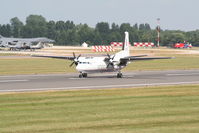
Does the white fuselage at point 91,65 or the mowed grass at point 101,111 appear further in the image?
the white fuselage at point 91,65

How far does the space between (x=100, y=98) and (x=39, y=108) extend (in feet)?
17.8

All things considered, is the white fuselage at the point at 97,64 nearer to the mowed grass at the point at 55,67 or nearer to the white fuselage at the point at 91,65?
the white fuselage at the point at 91,65

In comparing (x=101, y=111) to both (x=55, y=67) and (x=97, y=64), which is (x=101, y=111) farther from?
(x=55, y=67)

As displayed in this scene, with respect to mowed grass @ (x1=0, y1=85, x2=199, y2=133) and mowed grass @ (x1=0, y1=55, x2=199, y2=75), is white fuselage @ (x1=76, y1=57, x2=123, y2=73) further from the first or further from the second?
mowed grass @ (x1=0, y1=55, x2=199, y2=75)

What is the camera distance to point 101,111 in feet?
81.0

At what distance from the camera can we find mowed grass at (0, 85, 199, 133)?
2050cm

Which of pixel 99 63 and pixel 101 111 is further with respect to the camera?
pixel 99 63

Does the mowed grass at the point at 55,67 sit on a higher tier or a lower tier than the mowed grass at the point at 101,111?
lower

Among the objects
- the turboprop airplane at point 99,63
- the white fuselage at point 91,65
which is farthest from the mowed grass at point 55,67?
the white fuselage at point 91,65

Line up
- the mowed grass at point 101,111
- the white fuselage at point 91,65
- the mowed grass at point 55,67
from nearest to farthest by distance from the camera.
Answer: the mowed grass at point 101,111 < the white fuselage at point 91,65 < the mowed grass at point 55,67

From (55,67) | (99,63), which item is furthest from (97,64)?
(55,67)

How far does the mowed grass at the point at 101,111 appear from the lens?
807 inches

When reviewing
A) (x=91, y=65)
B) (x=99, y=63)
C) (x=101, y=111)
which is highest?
(x=99, y=63)

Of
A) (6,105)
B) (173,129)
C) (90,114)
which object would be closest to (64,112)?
(90,114)
